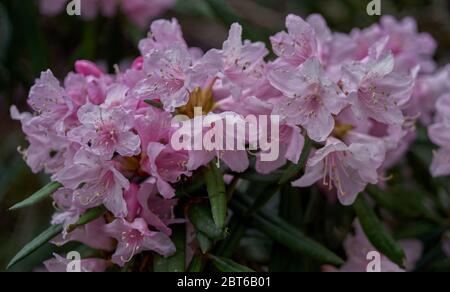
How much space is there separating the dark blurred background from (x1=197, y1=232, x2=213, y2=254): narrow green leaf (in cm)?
60

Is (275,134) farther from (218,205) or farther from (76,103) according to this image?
(76,103)

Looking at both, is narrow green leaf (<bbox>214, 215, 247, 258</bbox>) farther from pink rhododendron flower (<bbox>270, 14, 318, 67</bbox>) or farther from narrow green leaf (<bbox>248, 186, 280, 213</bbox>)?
pink rhododendron flower (<bbox>270, 14, 318, 67</bbox>)

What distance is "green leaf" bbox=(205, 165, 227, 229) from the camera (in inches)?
44.2

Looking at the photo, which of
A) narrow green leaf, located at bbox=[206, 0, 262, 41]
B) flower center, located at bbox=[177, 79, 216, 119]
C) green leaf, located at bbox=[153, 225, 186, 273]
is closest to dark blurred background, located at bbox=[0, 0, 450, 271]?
narrow green leaf, located at bbox=[206, 0, 262, 41]

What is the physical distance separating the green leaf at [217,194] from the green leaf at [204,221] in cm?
2

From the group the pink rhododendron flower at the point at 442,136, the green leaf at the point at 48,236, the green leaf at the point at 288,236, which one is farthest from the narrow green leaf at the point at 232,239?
the pink rhododendron flower at the point at 442,136

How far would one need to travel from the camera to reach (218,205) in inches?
45.0

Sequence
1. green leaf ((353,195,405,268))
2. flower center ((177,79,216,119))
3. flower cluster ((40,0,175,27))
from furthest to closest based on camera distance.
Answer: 1. flower cluster ((40,0,175,27))
2. green leaf ((353,195,405,268))
3. flower center ((177,79,216,119))

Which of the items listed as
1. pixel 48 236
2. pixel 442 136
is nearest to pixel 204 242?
pixel 48 236

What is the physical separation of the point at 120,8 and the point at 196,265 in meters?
1.12

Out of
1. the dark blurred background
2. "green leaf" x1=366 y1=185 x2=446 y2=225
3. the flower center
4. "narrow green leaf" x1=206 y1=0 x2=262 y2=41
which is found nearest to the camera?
the flower center

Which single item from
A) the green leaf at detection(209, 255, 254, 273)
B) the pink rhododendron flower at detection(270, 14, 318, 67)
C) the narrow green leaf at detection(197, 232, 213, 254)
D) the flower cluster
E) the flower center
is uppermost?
the flower cluster

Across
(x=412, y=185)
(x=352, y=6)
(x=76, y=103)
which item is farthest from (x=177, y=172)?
(x=352, y=6)

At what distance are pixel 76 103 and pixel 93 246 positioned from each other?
0.26 meters
